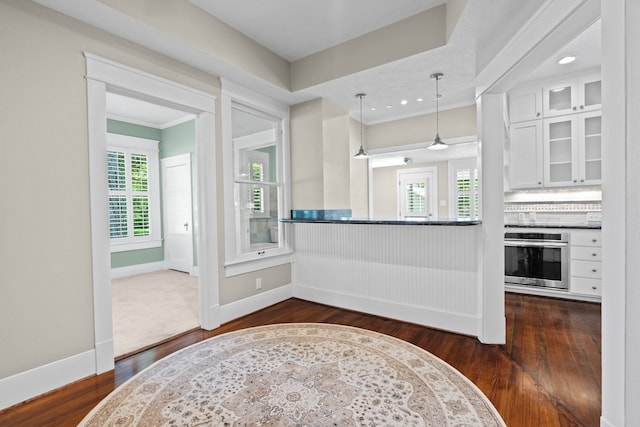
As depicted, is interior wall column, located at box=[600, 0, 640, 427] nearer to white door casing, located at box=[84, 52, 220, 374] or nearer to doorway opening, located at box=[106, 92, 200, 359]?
white door casing, located at box=[84, 52, 220, 374]

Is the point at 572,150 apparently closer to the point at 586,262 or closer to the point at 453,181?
the point at 586,262

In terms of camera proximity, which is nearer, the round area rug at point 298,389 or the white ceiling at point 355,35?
the round area rug at point 298,389

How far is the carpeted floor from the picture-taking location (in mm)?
2834

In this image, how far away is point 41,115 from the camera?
6.57 feet

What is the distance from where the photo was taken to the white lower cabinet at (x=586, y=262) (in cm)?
356

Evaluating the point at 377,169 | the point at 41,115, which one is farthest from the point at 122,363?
the point at 377,169

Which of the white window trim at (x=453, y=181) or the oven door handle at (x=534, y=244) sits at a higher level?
the white window trim at (x=453, y=181)

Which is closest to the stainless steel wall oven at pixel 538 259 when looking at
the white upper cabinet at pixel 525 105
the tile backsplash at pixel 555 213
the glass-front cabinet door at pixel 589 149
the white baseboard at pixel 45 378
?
the tile backsplash at pixel 555 213

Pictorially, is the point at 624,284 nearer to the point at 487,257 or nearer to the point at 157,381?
the point at 487,257

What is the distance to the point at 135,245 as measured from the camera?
562 cm

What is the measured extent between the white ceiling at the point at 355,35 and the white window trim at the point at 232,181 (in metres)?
0.16

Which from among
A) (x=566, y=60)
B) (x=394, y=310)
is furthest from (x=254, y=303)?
(x=566, y=60)

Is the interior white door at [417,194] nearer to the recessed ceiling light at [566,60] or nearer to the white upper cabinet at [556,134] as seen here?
the white upper cabinet at [556,134]

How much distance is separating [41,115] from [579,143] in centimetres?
554
